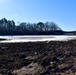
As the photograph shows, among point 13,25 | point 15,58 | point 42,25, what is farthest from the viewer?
point 42,25

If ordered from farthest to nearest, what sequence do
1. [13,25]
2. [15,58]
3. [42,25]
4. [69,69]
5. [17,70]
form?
[42,25] < [13,25] < [15,58] < [17,70] < [69,69]

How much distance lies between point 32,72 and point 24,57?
134 inches

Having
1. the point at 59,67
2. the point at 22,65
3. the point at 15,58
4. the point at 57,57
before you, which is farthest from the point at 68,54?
the point at 15,58

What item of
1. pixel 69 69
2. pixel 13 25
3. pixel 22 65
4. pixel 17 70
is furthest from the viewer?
pixel 13 25

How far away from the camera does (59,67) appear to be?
9.80 metres

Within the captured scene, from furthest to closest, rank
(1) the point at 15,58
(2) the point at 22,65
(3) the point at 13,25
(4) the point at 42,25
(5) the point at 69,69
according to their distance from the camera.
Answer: (4) the point at 42,25 < (3) the point at 13,25 < (1) the point at 15,58 < (2) the point at 22,65 < (5) the point at 69,69

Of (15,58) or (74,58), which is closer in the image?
(74,58)

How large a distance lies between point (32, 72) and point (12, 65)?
1975 millimetres

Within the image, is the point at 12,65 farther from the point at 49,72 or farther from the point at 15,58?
the point at 49,72

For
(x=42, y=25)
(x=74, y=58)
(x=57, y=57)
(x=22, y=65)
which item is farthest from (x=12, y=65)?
(x=42, y=25)

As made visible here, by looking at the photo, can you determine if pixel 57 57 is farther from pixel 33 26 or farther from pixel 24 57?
pixel 33 26

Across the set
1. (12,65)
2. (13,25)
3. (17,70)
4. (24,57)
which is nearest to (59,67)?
(17,70)

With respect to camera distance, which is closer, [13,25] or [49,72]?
[49,72]

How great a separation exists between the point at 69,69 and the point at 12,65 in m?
3.47
